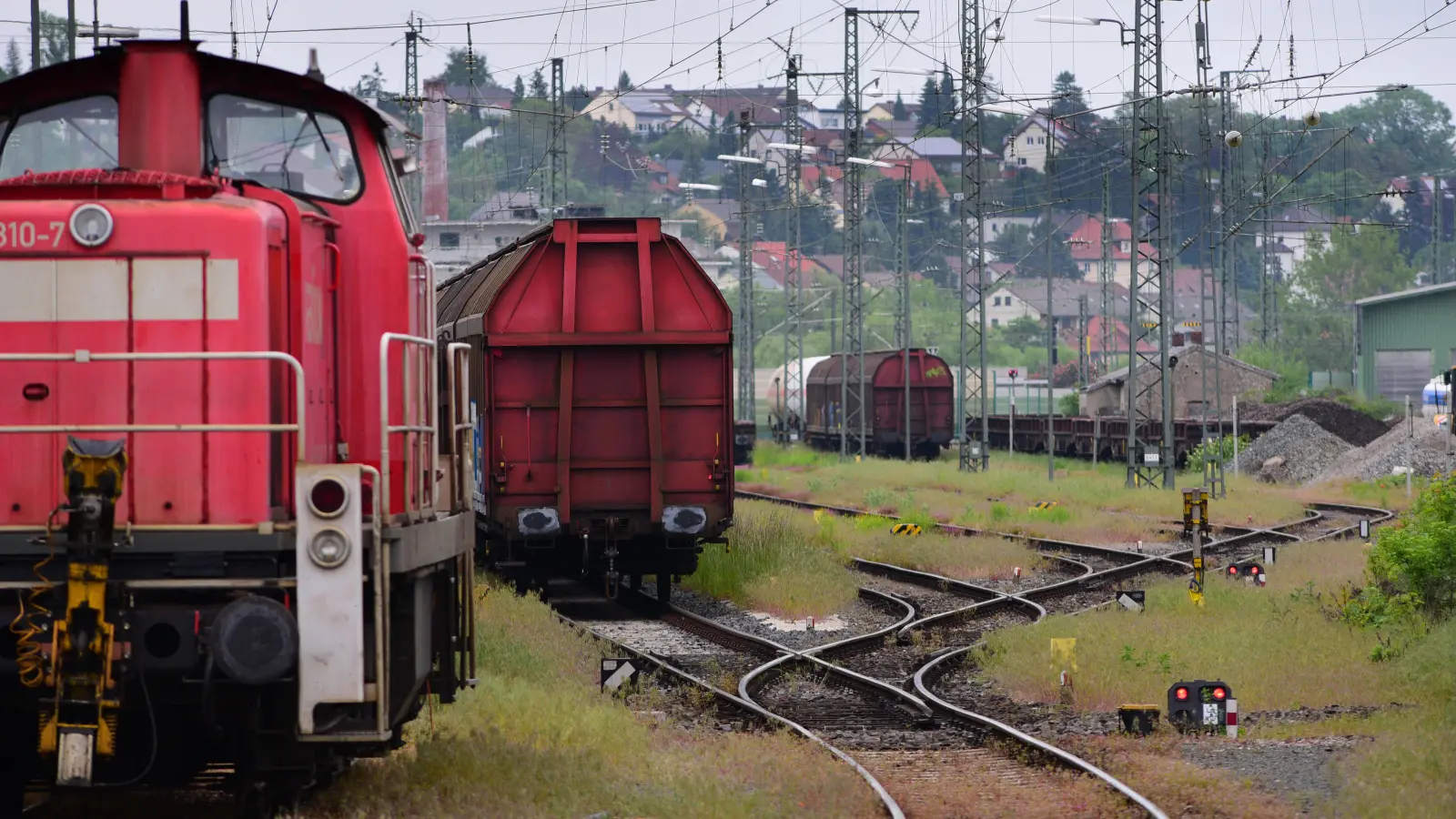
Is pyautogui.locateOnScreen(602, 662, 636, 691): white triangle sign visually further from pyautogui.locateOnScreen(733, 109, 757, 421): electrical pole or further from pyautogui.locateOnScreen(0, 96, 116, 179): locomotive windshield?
pyautogui.locateOnScreen(733, 109, 757, 421): electrical pole

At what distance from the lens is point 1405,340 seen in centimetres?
5984

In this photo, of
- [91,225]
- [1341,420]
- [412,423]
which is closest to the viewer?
[91,225]

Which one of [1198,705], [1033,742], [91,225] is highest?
[91,225]

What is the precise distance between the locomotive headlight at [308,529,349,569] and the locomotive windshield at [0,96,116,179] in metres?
2.22

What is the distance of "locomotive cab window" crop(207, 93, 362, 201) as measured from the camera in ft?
25.7

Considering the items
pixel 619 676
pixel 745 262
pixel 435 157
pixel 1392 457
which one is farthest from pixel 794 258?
pixel 619 676

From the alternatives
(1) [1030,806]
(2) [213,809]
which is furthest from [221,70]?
(1) [1030,806]

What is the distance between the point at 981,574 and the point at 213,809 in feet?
A: 50.3

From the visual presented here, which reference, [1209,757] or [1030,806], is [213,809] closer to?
[1030,806]

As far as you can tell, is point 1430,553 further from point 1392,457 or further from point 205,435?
point 1392,457

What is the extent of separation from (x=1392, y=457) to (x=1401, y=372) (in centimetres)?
2343

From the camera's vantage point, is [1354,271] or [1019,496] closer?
[1019,496]

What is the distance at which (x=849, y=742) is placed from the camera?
1127 centimetres

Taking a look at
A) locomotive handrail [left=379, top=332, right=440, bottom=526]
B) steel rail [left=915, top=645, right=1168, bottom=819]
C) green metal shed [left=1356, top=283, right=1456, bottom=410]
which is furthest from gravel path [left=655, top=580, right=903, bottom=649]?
green metal shed [left=1356, top=283, right=1456, bottom=410]
